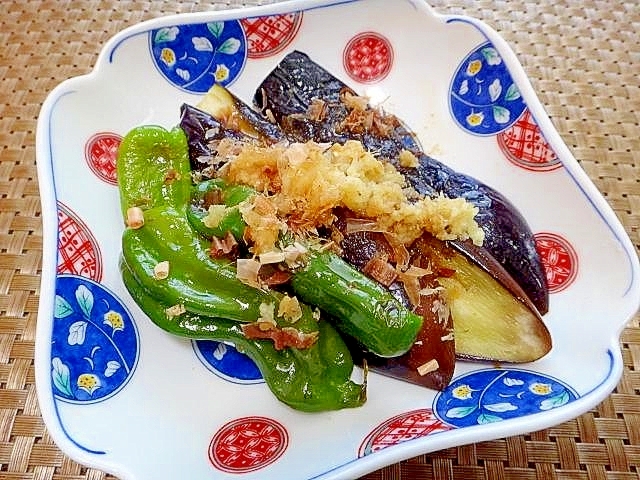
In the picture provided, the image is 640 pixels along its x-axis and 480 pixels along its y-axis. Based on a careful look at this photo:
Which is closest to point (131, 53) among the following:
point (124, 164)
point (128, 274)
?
point (124, 164)

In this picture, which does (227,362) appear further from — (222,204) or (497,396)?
(497,396)

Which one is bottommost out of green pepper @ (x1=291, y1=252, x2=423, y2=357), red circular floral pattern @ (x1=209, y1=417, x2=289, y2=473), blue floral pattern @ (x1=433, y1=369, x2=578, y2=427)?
red circular floral pattern @ (x1=209, y1=417, x2=289, y2=473)

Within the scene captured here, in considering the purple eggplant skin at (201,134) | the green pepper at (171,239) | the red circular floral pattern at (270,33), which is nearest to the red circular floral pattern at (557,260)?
the green pepper at (171,239)

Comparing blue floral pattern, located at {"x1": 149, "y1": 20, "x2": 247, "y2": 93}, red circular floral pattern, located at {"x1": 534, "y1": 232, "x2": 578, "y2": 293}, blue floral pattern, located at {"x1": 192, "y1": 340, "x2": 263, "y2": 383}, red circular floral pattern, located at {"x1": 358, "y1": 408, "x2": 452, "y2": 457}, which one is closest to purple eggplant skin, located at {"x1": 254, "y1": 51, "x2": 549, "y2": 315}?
red circular floral pattern, located at {"x1": 534, "y1": 232, "x2": 578, "y2": 293}

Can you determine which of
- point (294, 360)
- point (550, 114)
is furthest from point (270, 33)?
point (294, 360)

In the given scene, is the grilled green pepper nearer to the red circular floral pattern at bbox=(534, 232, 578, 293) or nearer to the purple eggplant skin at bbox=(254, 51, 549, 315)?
the purple eggplant skin at bbox=(254, 51, 549, 315)

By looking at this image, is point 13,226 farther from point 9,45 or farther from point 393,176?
point 393,176
